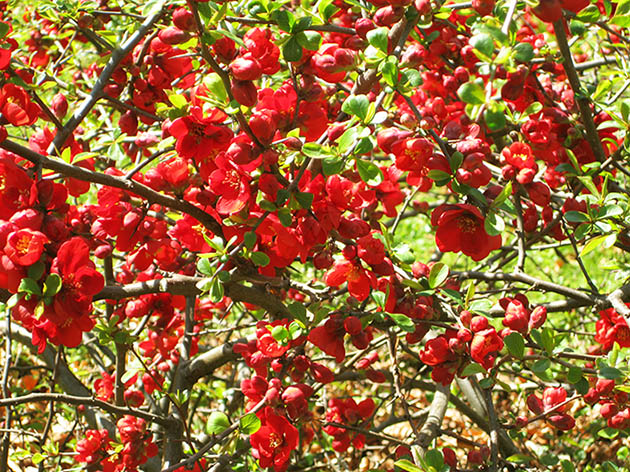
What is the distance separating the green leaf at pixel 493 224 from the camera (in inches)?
42.6

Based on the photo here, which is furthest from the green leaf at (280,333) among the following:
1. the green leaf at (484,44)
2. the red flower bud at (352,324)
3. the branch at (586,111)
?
the branch at (586,111)

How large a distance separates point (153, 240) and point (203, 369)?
635mm

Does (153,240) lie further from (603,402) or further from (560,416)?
(603,402)

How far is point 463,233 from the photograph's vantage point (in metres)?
1.21

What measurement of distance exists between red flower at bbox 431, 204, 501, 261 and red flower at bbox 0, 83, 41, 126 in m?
0.83

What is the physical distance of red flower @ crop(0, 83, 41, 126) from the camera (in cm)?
116

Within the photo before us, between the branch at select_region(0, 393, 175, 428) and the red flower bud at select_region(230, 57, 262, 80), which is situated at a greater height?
the red flower bud at select_region(230, 57, 262, 80)

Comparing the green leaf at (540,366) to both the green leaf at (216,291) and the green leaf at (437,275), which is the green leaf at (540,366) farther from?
the green leaf at (216,291)

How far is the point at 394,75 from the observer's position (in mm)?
1013

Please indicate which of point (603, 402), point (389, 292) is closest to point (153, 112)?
point (389, 292)

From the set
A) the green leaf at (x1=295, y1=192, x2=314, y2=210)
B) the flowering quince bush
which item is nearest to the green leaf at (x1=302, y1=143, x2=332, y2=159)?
the flowering quince bush

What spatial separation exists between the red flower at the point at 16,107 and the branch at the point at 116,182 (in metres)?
0.07

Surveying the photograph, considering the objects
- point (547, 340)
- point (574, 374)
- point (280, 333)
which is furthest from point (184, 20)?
point (574, 374)

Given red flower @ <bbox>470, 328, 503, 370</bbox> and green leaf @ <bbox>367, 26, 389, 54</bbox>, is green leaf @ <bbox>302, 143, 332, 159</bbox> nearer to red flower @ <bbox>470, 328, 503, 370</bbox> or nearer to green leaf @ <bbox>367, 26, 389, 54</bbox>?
green leaf @ <bbox>367, 26, 389, 54</bbox>
